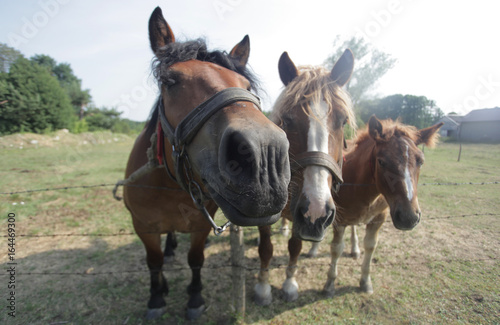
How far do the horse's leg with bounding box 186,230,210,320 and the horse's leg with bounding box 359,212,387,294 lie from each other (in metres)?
2.37

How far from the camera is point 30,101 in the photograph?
660cm

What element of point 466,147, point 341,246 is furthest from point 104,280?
point 466,147

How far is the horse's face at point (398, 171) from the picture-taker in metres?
2.40

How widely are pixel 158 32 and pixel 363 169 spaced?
2.85m

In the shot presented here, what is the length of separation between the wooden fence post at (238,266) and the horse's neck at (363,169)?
1.70 meters

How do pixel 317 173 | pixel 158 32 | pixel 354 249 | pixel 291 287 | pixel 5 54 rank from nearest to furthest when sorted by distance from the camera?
pixel 317 173, pixel 158 32, pixel 291 287, pixel 5 54, pixel 354 249

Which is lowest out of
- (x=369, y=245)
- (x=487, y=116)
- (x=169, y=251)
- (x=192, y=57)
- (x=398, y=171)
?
(x=169, y=251)

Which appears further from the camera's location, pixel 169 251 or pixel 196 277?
pixel 169 251

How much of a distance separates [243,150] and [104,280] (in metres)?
3.83

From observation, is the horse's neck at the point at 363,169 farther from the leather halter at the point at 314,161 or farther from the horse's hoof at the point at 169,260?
the horse's hoof at the point at 169,260

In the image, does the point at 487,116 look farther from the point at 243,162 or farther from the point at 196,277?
the point at 243,162

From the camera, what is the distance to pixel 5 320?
2691 millimetres

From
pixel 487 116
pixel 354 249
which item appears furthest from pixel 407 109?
pixel 354 249

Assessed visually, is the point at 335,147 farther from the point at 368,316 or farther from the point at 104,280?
the point at 104,280
